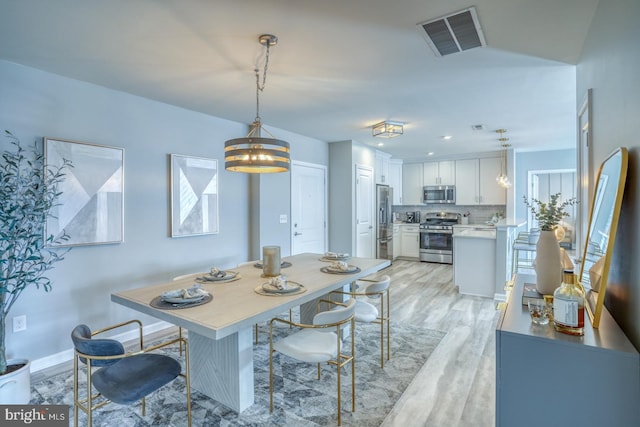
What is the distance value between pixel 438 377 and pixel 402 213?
5910mm

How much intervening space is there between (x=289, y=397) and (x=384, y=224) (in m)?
4.81

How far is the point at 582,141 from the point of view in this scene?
2.34 meters

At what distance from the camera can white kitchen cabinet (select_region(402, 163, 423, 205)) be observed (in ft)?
25.2

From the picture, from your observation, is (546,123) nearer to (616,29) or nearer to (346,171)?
(346,171)

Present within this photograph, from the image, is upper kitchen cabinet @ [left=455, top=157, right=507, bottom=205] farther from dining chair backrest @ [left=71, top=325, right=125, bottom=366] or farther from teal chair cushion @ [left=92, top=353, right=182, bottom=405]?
dining chair backrest @ [left=71, top=325, right=125, bottom=366]

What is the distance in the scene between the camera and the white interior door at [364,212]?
5762 mm

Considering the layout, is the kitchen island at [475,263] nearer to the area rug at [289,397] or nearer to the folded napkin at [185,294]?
the area rug at [289,397]

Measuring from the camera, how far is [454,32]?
200 cm

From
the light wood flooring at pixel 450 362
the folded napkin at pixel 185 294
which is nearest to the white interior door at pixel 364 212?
the light wood flooring at pixel 450 362

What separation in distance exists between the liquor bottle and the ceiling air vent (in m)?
1.50

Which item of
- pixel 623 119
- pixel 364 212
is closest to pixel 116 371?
pixel 623 119

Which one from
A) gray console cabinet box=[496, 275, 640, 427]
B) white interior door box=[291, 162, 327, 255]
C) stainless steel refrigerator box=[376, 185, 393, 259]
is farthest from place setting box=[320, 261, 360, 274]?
stainless steel refrigerator box=[376, 185, 393, 259]

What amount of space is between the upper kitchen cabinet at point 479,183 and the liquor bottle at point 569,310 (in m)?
6.26

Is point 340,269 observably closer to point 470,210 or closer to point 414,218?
point 414,218
